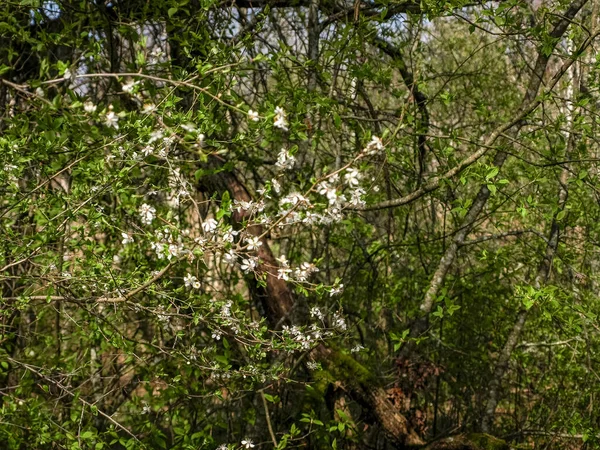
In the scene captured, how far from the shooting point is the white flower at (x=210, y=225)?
2498mm

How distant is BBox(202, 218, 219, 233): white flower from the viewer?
8.20 ft

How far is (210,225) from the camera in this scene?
8.25 feet

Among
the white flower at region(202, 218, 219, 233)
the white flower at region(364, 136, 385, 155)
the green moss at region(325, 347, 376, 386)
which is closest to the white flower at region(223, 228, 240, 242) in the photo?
the white flower at region(202, 218, 219, 233)

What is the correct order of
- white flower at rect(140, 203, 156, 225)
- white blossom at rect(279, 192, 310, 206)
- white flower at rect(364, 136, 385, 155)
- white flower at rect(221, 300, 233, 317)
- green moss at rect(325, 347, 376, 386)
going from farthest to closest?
green moss at rect(325, 347, 376, 386) < white flower at rect(221, 300, 233, 317) < white flower at rect(140, 203, 156, 225) < white blossom at rect(279, 192, 310, 206) < white flower at rect(364, 136, 385, 155)

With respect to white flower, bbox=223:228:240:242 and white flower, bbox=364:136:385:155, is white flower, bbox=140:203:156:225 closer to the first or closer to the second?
white flower, bbox=223:228:240:242

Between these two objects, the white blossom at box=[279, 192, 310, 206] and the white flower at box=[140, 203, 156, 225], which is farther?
the white flower at box=[140, 203, 156, 225]

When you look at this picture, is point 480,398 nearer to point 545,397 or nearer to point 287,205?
point 545,397

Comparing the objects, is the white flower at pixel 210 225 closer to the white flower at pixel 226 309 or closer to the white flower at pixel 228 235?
the white flower at pixel 228 235

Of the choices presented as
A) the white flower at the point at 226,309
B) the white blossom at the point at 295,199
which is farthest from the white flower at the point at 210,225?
the white flower at the point at 226,309

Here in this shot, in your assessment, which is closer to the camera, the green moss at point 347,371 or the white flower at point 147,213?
the white flower at point 147,213

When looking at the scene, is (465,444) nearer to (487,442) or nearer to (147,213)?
(487,442)

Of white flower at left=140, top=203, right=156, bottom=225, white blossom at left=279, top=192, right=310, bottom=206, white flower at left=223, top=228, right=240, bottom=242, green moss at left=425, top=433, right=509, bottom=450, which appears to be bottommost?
green moss at left=425, top=433, right=509, bottom=450

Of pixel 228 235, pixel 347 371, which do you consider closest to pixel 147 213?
pixel 228 235

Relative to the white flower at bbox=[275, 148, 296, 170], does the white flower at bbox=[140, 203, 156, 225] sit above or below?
below
